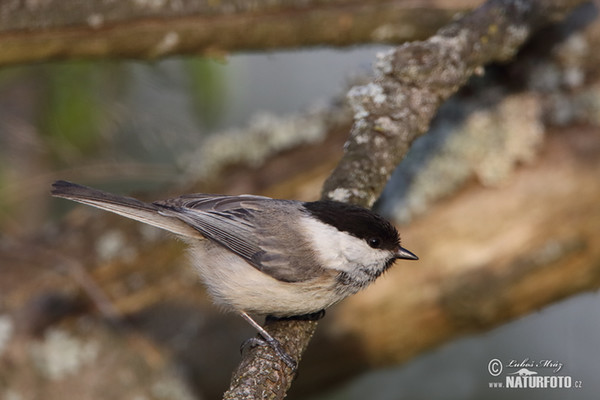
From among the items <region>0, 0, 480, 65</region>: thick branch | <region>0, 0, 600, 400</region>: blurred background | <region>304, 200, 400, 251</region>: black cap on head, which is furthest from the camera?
<region>0, 0, 600, 400</region>: blurred background

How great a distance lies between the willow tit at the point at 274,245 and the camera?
2.43 meters

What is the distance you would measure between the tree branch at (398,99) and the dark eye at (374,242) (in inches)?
6.9

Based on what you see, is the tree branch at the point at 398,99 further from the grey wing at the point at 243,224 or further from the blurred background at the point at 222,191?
the blurred background at the point at 222,191

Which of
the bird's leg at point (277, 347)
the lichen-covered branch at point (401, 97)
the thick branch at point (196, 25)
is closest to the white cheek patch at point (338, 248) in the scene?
the lichen-covered branch at point (401, 97)

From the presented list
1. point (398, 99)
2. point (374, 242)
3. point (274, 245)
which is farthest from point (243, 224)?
point (398, 99)

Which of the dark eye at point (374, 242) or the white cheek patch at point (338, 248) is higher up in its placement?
the dark eye at point (374, 242)

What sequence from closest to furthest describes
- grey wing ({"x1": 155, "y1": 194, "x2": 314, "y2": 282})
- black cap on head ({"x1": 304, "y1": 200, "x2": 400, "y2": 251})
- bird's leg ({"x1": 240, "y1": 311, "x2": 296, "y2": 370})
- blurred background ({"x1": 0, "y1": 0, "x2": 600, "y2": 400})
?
bird's leg ({"x1": 240, "y1": 311, "x2": 296, "y2": 370})
black cap on head ({"x1": 304, "y1": 200, "x2": 400, "y2": 251})
grey wing ({"x1": 155, "y1": 194, "x2": 314, "y2": 282})
blurred background ({"x1": 0, "y1": 0, "x2": 600, "y2": 400})

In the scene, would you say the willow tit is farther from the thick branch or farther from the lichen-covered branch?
the thick branch

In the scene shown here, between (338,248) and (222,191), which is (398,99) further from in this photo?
(222,191)

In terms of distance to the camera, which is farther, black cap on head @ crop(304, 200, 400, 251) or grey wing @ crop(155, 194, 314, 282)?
grey wing @ crop(155, 194, 314, 282)

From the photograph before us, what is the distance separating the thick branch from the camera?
318cm

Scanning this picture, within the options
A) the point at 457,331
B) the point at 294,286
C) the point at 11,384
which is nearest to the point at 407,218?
the point at 457,331

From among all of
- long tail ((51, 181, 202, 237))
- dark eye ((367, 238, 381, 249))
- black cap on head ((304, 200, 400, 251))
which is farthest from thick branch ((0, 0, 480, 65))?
dark eye ((367, 238, 381, 249))

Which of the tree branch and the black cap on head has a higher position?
the tree branch
